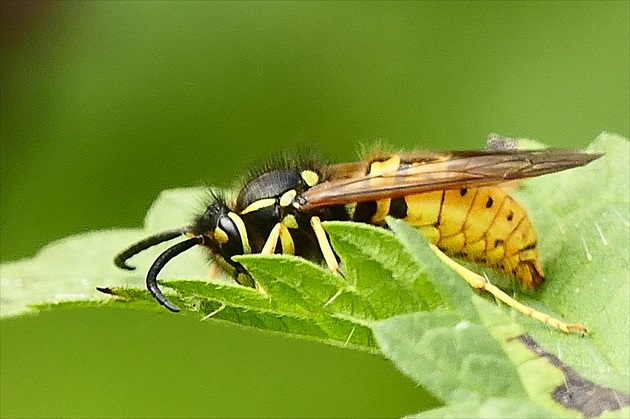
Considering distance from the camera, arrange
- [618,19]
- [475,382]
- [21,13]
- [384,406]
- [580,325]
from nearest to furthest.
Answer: [475,382]
[580,325]
[384,406]
[618,19]
[21,13]

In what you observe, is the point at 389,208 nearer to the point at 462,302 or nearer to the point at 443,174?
the point at 443,174

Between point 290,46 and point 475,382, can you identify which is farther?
point 290,46

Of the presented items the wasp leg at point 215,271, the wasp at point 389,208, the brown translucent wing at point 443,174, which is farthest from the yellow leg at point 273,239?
the wasp leg at point 215,271

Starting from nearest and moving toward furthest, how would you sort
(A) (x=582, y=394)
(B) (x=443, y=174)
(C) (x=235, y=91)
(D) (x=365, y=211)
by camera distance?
(A) (x=582, y=394)
(B) (x=443, y=174)
(D) (x=365, y=211)
(C) (x=235, y=91)

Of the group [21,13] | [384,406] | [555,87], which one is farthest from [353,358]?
[21,13]

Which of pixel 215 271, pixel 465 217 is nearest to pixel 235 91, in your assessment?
pixel 215 271

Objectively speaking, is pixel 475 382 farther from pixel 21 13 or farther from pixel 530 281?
pixel 21 13
